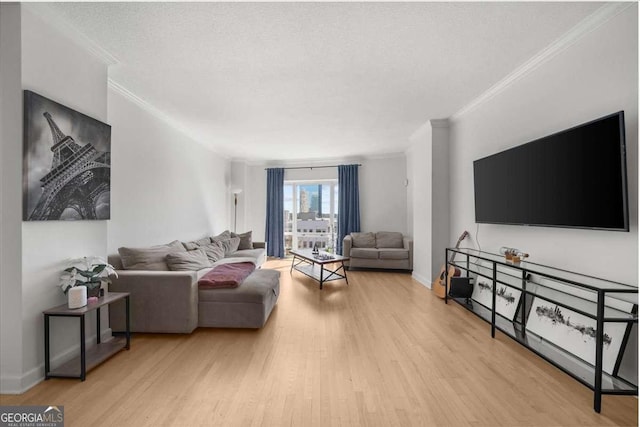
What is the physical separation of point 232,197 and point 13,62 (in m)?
5.38

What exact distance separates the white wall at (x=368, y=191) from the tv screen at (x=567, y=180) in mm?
3624

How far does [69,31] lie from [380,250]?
5.32 meters

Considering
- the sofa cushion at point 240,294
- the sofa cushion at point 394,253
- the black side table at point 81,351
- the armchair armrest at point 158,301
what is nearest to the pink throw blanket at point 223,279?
the sofa cushion at point 240,294

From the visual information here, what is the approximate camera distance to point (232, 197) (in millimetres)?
7191

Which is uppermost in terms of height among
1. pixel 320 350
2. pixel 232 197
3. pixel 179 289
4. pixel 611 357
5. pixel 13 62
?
pixel 13 62

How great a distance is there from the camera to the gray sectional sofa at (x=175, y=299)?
2766 millimetres

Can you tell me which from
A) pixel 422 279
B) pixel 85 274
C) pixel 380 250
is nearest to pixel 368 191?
pixel 380 250

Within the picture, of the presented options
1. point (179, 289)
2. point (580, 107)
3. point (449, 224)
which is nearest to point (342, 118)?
point (449, 224)

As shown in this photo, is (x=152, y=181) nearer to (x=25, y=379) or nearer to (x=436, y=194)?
(x=25, y=379)

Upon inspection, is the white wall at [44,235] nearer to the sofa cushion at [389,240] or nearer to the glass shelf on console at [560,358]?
the glass shelf on console at [560,358]

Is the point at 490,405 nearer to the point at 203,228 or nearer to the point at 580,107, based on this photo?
the point at 580,107

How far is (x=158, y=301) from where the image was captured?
277 centimetres

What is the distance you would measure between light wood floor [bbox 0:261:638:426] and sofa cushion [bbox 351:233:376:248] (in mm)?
3258

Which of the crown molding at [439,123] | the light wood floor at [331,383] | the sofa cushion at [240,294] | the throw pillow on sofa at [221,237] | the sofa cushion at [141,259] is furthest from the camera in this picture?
the throw pillow on sofa at [221,237]
